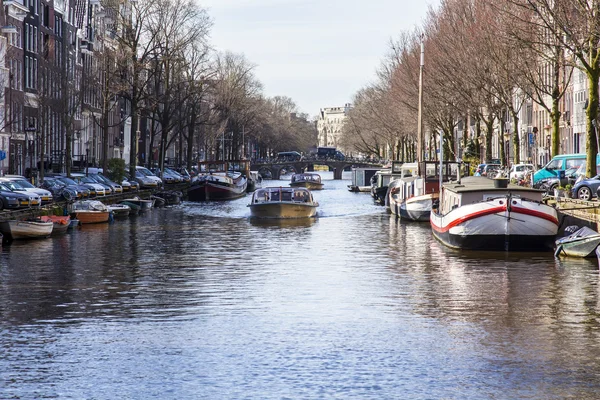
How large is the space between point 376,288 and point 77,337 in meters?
10.9

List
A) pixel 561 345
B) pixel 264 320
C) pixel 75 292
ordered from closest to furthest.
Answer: pixel 561 345 → pixel 264 320 → pixel 75 292

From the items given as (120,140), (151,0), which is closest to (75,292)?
(151,0)

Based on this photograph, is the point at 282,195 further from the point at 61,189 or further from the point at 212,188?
the point at 212,188

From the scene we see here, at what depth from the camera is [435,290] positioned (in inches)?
1261

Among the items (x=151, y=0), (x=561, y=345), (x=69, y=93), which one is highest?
(x=151, y=0)

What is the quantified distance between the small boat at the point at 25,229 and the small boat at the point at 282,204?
1874 cm

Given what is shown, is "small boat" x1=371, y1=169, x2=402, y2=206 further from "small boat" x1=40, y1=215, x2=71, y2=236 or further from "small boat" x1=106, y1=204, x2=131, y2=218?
"small boat" x1=40, y1=215, x2=71, y2=236

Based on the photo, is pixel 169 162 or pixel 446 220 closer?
pixel 446 220

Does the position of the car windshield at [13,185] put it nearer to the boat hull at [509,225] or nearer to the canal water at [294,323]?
the canal water at [294,323]

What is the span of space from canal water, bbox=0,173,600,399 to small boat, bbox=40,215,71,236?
506 centimetres

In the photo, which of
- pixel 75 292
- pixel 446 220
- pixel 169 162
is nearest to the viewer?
pixel 75 292

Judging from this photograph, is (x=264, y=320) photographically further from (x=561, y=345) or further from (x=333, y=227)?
(x=333, y=227)

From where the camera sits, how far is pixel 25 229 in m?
47.6

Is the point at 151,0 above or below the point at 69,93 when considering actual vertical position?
above
